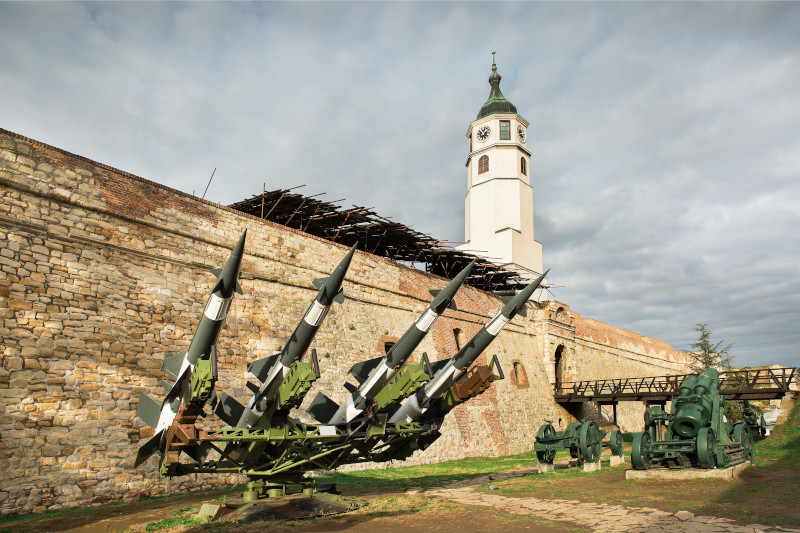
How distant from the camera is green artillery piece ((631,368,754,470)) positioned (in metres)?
11.5

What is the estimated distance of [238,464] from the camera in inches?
369

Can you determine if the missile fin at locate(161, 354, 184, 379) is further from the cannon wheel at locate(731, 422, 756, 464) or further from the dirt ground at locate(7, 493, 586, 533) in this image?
the cannon wheel at locate(731, 422, 756, 464)

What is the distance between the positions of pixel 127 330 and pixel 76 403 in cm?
184

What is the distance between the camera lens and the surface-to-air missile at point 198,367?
8.23m

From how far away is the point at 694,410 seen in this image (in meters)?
11.8

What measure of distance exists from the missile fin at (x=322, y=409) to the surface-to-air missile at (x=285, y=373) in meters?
1.37

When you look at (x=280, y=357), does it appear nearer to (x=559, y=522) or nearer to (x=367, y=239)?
(x=559, y=522)

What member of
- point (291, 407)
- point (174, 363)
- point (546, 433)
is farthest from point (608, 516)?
point (174, 363)

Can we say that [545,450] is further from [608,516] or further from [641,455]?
[608,516]

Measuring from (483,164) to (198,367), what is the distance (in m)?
28.7

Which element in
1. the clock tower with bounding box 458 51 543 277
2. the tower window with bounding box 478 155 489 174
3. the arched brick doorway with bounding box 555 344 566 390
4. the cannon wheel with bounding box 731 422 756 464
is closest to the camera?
the cannon wheel with bounding box 731 422 756 464

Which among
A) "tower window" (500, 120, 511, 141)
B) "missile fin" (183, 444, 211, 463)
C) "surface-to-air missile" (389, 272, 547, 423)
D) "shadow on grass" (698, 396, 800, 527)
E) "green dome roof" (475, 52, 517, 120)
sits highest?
"green dome roof" (475, 52, 517, 120)

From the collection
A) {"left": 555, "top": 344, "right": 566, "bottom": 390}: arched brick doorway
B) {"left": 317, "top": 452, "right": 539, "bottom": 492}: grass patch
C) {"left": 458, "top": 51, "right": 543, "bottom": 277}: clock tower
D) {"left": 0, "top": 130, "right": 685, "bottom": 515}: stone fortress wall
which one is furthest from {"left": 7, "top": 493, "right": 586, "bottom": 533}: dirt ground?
{"left": 458, "top": 51, "right": 543, "bottom": 277}: clock tower

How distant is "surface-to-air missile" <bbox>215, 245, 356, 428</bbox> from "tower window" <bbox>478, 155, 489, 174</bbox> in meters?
25.6
